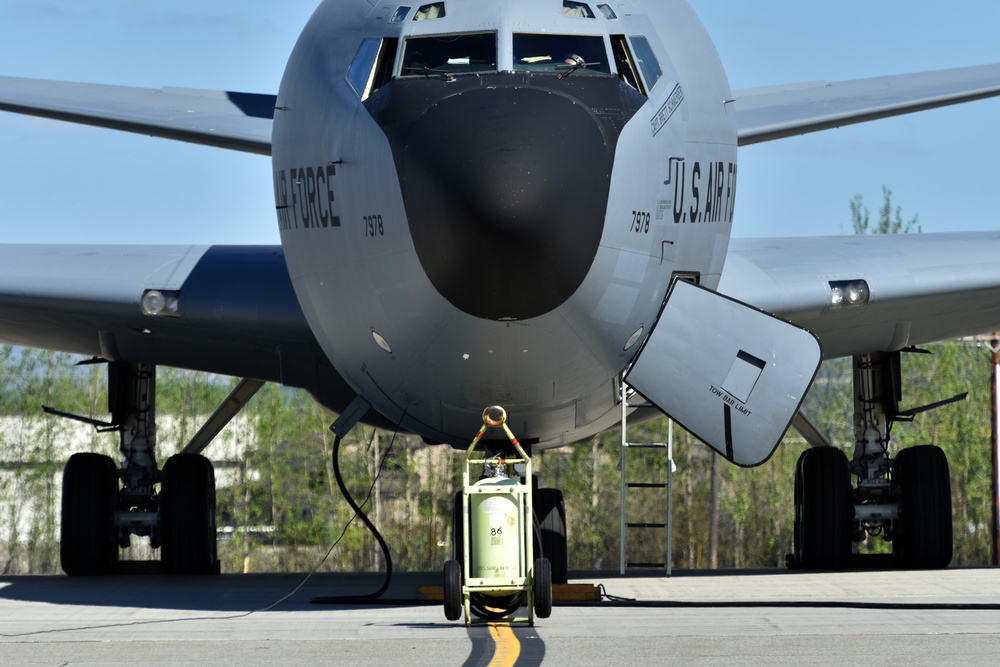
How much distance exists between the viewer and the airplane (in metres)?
7.89

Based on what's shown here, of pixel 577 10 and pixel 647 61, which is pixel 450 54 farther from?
pixel 647 61

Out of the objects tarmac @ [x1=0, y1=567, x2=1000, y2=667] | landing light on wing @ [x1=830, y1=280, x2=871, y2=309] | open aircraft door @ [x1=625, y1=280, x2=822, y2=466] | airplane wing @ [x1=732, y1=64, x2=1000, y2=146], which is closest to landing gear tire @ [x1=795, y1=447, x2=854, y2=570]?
tarmac @ [x1=0, y1=567, x2=1000, y2=667]

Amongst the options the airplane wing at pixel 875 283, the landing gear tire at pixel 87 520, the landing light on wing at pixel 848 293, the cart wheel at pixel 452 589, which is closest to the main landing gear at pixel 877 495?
the airplane wing at pixel 875 283

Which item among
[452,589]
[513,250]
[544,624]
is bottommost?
[544,624]

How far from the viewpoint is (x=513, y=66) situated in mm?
8602

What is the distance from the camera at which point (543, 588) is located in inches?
345

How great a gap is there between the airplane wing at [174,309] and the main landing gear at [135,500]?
3.63 feet

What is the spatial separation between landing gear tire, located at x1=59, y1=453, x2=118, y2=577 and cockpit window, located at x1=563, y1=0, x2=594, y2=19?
7.38 meters

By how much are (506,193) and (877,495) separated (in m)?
8.21

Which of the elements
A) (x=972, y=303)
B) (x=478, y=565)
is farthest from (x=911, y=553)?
(x=478, y=565)

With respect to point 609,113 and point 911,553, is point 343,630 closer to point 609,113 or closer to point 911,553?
point 609,113

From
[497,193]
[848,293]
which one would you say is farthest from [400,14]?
[848,293]

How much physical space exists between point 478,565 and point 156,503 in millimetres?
6626

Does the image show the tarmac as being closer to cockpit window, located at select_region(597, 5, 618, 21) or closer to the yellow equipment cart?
the yellow equipment cart
